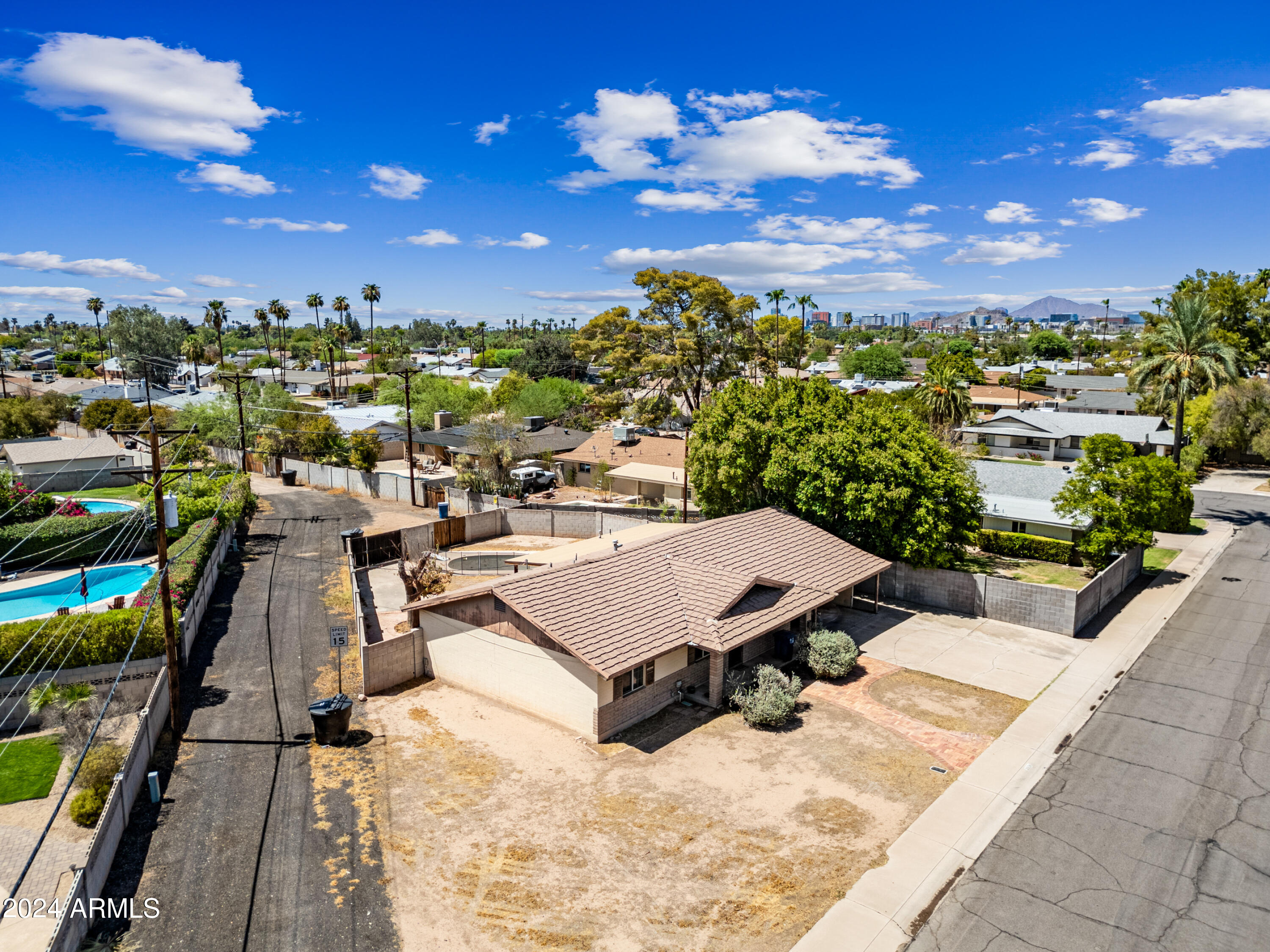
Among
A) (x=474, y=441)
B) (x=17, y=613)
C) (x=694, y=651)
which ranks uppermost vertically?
(x=474, y=441)

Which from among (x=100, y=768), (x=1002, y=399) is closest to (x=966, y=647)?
(x=100, y=768)

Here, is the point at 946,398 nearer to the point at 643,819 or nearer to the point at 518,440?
the point at 518,440

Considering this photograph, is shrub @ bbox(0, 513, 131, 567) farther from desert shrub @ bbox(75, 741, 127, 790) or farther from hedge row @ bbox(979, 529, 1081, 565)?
hedge row @ bbox(979, 529, 1081, 565)

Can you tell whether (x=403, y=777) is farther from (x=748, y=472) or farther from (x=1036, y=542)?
(x=1036, y=542)

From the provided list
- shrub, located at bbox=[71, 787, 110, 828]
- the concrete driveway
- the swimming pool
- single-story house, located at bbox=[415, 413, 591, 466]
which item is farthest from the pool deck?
the concrete driveway

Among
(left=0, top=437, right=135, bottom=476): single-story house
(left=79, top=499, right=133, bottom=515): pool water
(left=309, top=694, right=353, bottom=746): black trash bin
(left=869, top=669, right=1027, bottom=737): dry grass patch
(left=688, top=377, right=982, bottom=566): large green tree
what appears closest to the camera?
(left=309, top=694, right=353, bottom=746): black trash bin

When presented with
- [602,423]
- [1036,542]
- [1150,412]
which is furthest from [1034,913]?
[1150,412]

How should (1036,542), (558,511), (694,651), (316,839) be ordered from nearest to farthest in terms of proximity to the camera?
(316,839), (694,651), (1036,542), (558,511)
